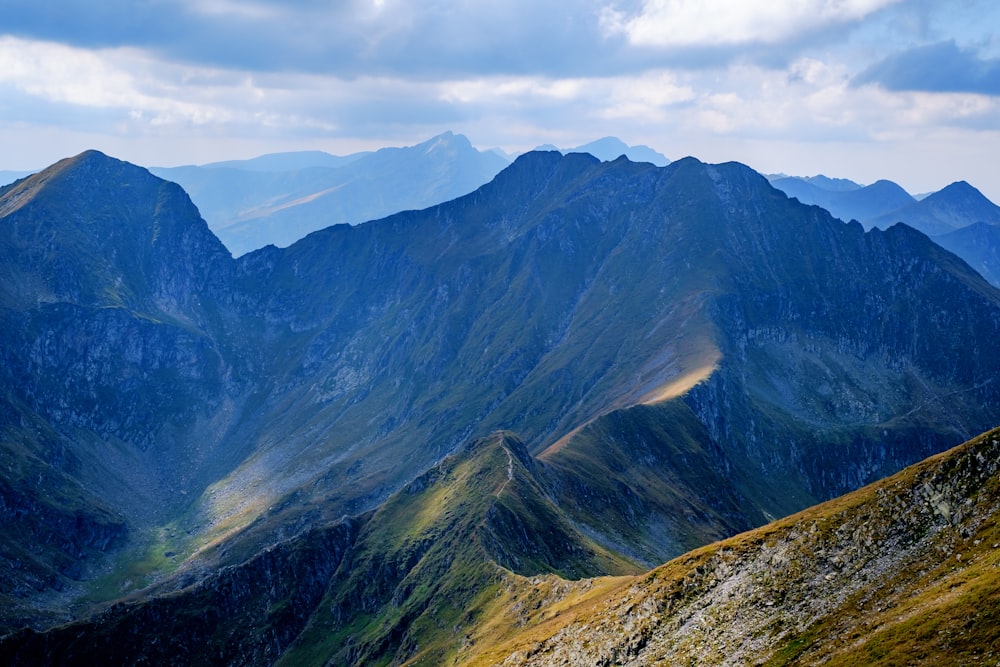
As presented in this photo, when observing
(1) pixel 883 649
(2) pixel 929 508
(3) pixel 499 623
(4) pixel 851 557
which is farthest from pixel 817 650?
(3) pixel 499 623

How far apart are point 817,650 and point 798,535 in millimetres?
22578


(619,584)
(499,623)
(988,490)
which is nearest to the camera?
(988,490)

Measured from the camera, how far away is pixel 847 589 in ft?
340

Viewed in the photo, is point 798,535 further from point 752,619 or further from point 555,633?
point 555,633

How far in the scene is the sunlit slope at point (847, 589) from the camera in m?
89.5

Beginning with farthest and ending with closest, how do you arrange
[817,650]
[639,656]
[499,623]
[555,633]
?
[499,623], [555,633], [639,656], [817,650]

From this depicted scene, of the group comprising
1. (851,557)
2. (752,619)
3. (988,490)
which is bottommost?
(752,619)

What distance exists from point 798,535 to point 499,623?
7798 centimetres

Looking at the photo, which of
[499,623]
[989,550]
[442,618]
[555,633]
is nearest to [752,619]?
[989,550]

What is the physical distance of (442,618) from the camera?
196750mm

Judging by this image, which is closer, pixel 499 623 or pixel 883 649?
pixel 883 649

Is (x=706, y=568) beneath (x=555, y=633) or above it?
above

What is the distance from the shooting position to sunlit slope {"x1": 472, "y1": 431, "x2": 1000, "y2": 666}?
8950cm

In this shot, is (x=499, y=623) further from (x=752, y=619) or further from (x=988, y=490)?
(x=988, y=490)
